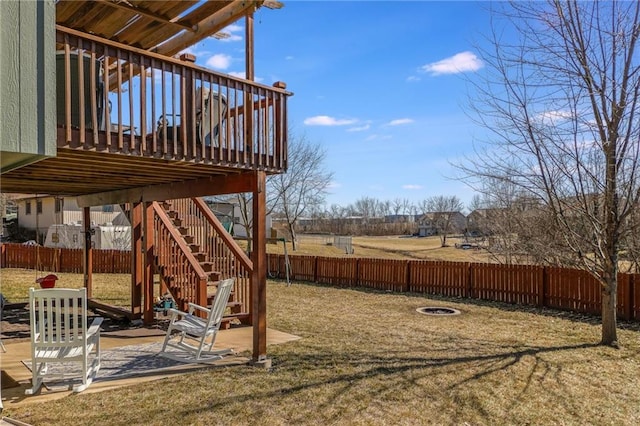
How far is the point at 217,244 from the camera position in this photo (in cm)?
891

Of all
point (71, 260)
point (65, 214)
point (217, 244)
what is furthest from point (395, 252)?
point (217, 244)

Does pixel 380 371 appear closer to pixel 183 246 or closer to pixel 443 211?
pixel 183 246

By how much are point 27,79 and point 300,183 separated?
977 inches

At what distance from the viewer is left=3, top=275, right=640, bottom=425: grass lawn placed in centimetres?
398

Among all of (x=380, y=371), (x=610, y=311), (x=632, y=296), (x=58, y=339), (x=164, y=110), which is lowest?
(x=380, y=371)

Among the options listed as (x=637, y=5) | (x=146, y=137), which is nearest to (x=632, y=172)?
(x=637, y=5)

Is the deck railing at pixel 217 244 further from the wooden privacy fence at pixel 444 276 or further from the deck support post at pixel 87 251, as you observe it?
the wooden privacy fence at pixel 444 276

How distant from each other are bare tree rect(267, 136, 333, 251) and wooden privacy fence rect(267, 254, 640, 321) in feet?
32.0

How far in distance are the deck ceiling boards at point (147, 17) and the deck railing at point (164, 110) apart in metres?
1.17

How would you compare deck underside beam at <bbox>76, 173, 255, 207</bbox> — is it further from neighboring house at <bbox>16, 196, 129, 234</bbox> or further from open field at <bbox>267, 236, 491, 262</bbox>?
neighboring house at <bbox>16, 196, 129, 234</bbox>

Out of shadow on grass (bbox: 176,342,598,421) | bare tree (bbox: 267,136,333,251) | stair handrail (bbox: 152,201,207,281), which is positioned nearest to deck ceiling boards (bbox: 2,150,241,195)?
stair handrail (bbox: 152,201,207,281)

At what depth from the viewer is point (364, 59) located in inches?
350

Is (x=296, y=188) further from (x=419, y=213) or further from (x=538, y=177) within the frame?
(x=419, y=213)

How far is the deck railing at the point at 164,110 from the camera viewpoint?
4047 mm
